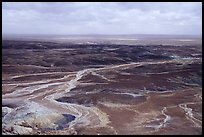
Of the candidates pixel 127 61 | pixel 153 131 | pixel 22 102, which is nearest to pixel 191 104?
pixel 153 131

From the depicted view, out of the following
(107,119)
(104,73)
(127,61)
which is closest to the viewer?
(107,119)

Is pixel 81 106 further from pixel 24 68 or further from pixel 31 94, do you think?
pixel 24 68

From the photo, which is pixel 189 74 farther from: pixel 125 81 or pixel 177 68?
pixel 125 81

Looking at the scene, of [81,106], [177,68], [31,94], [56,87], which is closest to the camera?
[81,106]

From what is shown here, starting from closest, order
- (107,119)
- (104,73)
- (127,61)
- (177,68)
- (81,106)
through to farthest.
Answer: (107,119) < (81,106) < (104,73) < (177,68) < (127,61)

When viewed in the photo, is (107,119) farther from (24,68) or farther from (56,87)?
(24,68)

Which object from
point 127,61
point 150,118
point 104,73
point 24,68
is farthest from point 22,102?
point 127,61

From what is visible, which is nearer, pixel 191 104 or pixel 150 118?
pixel 150 118

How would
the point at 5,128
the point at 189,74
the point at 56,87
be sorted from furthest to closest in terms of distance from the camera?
1. the point at 189,74
2. the point at 56,87
3. the point at 5,128

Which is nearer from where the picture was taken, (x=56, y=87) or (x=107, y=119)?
(x=107, y=119)
